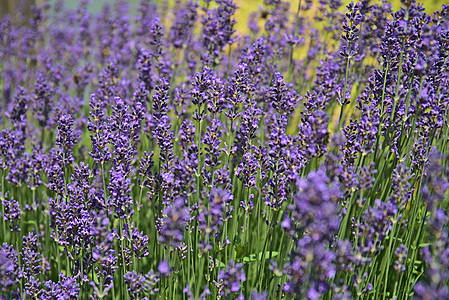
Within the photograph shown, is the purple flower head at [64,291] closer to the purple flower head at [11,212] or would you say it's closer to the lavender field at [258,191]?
the lavender field at [258,191]

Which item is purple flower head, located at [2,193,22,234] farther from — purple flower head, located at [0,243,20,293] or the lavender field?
purple flower head, located at [0,243,20,293]

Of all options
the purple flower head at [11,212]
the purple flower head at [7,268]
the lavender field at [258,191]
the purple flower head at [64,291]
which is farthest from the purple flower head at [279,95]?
the purple flower head at [11,212]

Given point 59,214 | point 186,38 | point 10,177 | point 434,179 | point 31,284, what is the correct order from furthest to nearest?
point 186,38 → point 10,177 → point 59,214 → point 31,284 → point 434,179

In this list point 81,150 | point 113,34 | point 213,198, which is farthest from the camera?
point 113,34

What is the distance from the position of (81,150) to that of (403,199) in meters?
3.16

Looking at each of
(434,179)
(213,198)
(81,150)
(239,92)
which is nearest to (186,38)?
(81,150)

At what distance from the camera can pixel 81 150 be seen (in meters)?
4.49

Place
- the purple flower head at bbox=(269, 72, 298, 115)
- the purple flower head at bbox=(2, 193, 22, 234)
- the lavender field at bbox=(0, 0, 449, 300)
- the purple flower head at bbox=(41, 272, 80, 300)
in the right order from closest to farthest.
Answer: the lavender field at bbox=(0, 0, 449, 300) → the purple flower head at bbox=(41, 272, 80, 300) → the purple flower head at bbox=(269, 72, 298, 115) → the purple flower head at bbox=(2, 193, 22, 234)

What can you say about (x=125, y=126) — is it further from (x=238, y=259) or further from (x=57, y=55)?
(x=57, y=55)

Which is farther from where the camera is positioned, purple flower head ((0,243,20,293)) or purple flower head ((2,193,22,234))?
purple flower head ((2,193,22,234))

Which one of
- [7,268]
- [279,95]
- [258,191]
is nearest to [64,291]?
[7,268]

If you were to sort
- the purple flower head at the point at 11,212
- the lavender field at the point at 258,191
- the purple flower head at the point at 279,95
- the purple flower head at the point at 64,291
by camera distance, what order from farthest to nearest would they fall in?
1. the purple flower head at the point at 11,212
2. the purple flower head at the point at 279,95
3. the purple flower head at the point at 64,291
4. the lavender field at the point at 258,191

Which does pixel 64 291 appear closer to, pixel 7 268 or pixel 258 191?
pixel 7 268

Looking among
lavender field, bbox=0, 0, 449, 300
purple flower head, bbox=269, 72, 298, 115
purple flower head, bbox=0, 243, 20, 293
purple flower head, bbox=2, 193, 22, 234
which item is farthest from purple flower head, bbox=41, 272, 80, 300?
purple flower head, bbox=269, 72, 298, 115
